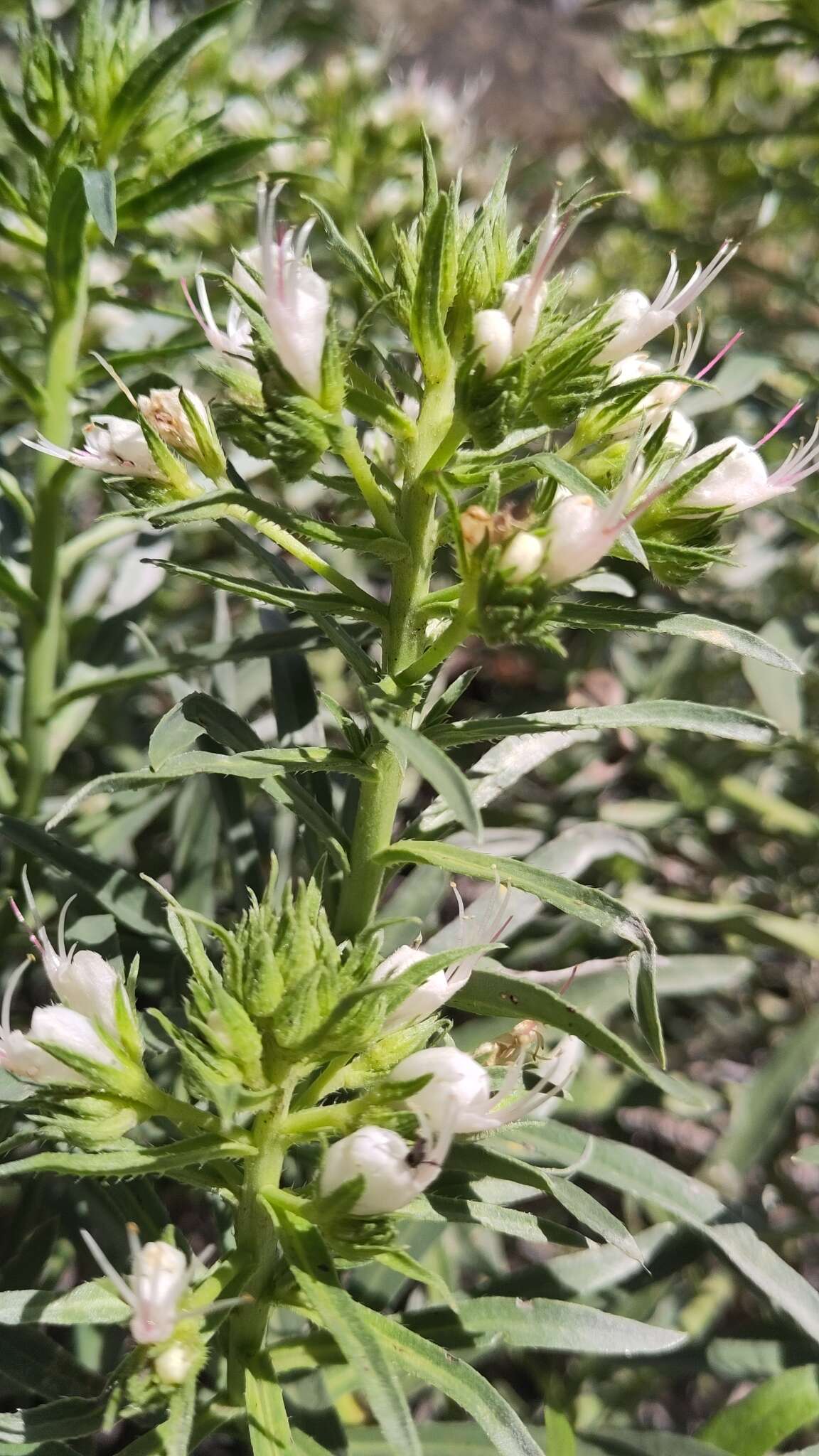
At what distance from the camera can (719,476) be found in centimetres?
103

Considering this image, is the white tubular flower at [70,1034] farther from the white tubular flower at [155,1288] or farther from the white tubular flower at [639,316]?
the white tubular flower at [639,316]

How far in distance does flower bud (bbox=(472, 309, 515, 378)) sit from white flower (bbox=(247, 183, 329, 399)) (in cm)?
13

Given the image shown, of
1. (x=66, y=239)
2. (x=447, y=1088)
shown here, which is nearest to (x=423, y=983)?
(x=447, y=1088)

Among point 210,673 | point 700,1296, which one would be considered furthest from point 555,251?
point 700,1296

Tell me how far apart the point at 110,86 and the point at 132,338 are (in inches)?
22.2

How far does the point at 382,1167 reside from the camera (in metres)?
0.84

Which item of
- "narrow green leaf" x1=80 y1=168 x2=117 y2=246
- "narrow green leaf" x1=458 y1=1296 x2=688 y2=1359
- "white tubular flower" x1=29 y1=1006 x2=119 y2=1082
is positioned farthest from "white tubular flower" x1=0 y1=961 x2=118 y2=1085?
"narrow green leaf" x1=80 y1=168 x2=117 y2=246

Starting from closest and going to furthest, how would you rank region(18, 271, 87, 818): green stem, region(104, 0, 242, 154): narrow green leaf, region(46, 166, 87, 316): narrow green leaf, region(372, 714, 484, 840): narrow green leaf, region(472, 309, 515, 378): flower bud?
region(372, 714, 484, 840): narrow green leaf → region(472, 309, 515, 378): flower bud → region(46, 166, 87, 316): narrow green leaf → region(104, 0, 242, 154): narrow green leaf → region(18, 271, 87, 818): green stem

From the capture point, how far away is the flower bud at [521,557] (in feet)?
2.84

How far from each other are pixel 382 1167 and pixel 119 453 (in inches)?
27.7

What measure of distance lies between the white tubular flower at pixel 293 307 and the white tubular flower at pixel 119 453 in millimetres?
210

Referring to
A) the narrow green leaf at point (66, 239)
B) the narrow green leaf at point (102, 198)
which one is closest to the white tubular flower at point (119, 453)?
the narrow green leaf at point (102, 198)

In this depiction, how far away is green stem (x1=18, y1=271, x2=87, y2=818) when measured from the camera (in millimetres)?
1443

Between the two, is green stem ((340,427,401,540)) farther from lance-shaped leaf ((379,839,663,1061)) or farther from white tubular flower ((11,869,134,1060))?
white tubular flower ((11,869,134,1060))
